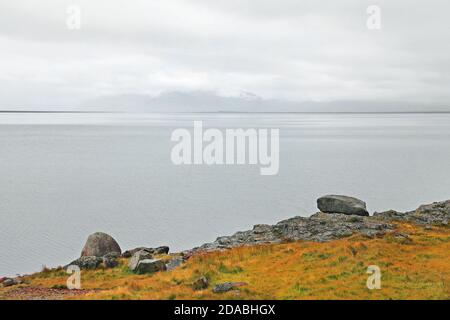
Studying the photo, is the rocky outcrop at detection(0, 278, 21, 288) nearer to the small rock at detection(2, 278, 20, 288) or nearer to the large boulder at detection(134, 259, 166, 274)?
the small rock at detection(2, 278, 20, 288)

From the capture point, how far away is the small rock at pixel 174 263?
34.7m

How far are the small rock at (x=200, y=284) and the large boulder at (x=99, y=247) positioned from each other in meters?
17.0

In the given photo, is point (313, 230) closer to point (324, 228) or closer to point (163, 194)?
point (324, 228)

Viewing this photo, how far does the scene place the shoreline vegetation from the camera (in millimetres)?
25344

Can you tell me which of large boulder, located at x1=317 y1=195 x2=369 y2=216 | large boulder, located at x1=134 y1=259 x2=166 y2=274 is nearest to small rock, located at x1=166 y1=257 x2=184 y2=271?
large boulder, located at x1=134 y1=259 x2=166 y2=274

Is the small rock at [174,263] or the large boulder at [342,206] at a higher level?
the large boulder at [342,206]

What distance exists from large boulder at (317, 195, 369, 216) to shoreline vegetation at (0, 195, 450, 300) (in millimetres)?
1951

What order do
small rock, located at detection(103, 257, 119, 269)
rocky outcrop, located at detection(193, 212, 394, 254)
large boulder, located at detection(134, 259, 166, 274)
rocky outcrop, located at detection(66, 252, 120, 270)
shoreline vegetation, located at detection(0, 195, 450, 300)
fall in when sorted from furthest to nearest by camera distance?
rocky outcrop, located at detection(193, 212, 394, 254), rocky outcrop, located at detection(66, 252, 120, 270), small rock, located at detection(103, 257, 119, 269), large boulder, located at detection(134, 259, 166, 274), shoreline vegetation, located at detection(0, 195, 450, 300)

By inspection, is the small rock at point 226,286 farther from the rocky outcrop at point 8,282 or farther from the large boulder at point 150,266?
the rocky outcrop at point 8,282

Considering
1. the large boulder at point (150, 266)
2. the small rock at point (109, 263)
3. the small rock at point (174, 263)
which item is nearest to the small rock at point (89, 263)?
the small rock at point (109, 263)

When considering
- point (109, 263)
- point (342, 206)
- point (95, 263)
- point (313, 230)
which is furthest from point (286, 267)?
point (342, 206)

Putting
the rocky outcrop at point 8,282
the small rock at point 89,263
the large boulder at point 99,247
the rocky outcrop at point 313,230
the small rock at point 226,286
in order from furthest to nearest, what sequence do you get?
the large boulder at point 99,247
the rocky outcrop at point 313,230
the small rock at point 89,263
the rocky outcrop at point 8,282
the small rock at point 226,286
